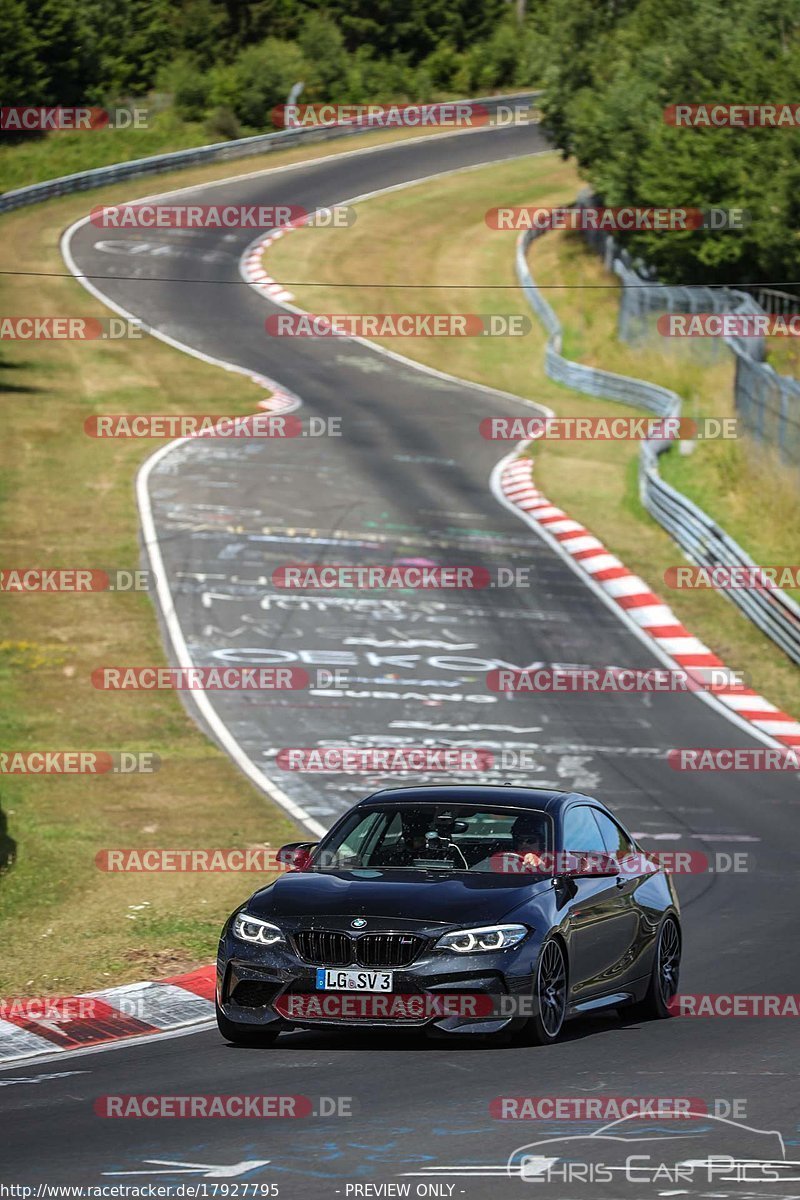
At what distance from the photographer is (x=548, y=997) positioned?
9.84 metres

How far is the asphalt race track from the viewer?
25.3 feet

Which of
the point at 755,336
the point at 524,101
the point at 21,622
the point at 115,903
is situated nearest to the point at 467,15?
the point at 524,101

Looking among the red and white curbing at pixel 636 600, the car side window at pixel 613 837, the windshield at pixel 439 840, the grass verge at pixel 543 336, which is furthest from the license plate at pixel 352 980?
the grass verge at pixel 543 336

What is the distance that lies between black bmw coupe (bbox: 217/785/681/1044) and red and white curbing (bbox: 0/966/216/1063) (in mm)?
1181

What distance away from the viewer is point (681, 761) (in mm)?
20625

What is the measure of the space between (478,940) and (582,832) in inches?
67.2

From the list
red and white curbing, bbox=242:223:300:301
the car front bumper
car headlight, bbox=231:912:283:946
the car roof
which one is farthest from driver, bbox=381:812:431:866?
red and white curbing, bbox=242:223:300:301

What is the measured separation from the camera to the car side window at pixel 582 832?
10.8 meters

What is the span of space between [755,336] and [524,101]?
1852 inches

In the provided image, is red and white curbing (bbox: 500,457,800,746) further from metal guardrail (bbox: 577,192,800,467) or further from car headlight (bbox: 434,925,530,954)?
car headlight (bbox: 434,925,530,954)

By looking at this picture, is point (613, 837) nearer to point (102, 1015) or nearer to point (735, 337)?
point (102, 1015)

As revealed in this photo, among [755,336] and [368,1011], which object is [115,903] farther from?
[755,336]

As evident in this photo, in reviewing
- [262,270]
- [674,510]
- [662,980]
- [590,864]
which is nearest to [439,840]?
[590,864]

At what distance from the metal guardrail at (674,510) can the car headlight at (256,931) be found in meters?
16.3
